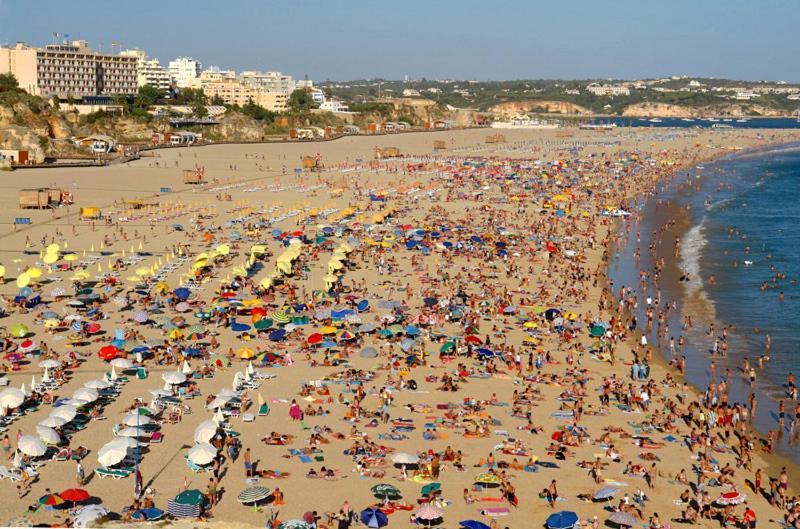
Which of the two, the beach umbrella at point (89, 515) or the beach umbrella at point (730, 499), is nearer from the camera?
the beach umbrella at point (89, 515)

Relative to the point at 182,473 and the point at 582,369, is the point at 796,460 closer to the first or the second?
the point at 582,369

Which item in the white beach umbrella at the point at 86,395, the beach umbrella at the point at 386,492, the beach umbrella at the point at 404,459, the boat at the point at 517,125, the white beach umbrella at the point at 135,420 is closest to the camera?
the beach umbrella at the point at 386,492

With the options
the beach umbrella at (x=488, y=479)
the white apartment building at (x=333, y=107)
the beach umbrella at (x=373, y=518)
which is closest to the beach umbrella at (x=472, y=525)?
the beach umbrella at (x=373, y=518)

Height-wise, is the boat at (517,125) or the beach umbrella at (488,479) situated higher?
the boat at (517,125)

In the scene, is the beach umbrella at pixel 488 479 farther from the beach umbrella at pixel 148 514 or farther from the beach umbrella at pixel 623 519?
the beach umbrella at pixel 148 514

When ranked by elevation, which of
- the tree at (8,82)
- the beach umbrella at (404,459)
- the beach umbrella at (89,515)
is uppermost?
the tree at (8,82)

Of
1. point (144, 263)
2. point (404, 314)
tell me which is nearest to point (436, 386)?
point (404, 314)
